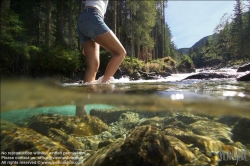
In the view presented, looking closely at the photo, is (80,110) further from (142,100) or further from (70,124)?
(142,100)

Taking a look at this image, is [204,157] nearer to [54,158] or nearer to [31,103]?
[54,158]

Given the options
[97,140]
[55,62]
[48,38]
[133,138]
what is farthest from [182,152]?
[48,38]

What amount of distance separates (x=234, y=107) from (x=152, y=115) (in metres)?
1.16

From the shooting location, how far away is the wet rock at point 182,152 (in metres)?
2.37

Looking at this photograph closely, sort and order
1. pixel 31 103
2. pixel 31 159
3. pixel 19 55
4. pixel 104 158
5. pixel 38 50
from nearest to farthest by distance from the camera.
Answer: pixel 31 159 → pixel 104 158 → pixel 31 103 → pixel 19 55 → pixel 38 50

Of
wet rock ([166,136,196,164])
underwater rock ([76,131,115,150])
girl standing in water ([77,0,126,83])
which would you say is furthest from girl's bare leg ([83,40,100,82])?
wet rock ([166,136,196,164])

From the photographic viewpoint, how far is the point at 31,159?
79.4 inches

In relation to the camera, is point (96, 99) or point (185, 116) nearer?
point (96, 99)

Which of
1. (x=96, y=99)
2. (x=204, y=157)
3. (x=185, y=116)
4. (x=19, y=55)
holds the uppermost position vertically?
(x=19, y=55)

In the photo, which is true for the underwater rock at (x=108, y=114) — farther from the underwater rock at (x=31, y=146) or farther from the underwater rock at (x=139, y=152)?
the underwater rock at (x=31, y=146)

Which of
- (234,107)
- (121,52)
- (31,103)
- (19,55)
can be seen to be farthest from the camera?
(19,55)

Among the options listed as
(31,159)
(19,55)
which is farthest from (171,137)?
(19,55)

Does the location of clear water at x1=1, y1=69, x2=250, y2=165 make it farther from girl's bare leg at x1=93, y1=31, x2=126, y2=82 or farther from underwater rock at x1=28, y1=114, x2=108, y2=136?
girl's bare leg at x1=93, y1=31, x2=126, y2=82

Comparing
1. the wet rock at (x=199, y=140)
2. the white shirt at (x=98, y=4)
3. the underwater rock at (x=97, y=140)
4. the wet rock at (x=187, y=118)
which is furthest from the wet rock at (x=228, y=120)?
the white shirt at (x=98, y=4)
